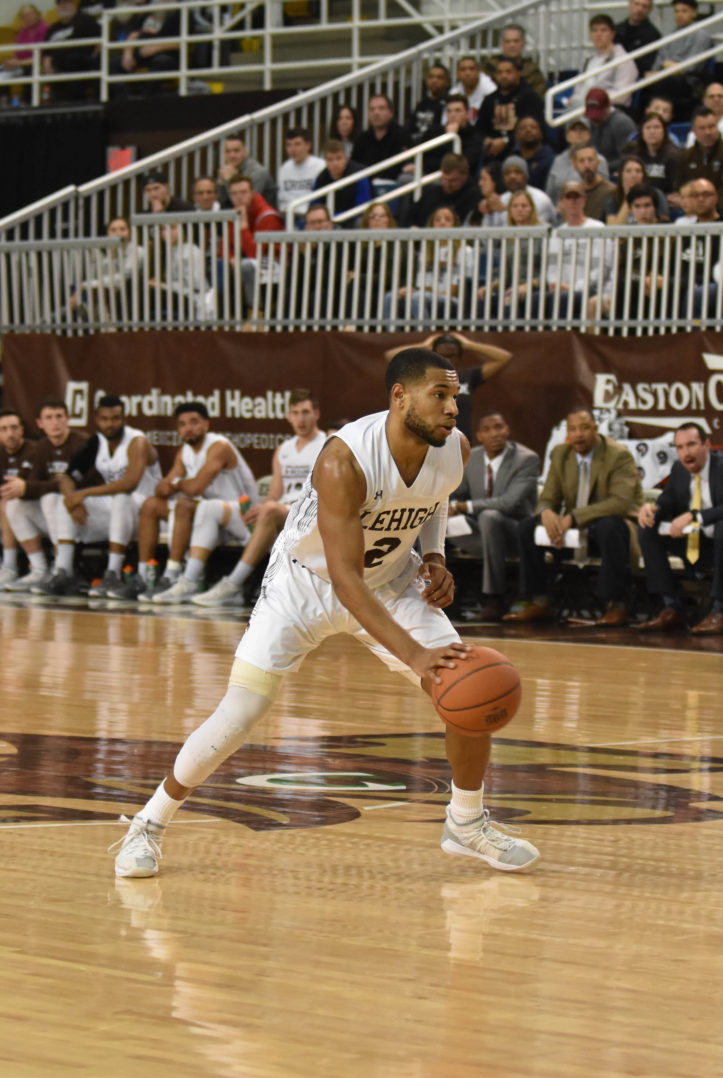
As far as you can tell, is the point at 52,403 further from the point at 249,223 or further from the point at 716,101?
the point at 716,101

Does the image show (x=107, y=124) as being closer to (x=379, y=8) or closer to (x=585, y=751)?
(x=379, y=8)

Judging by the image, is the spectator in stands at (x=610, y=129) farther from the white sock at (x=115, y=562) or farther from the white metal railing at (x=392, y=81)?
the white sock at (x=115, y=562)

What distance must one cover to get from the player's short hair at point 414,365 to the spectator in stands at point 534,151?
10784mm

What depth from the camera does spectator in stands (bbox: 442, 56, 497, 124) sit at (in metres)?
16.3

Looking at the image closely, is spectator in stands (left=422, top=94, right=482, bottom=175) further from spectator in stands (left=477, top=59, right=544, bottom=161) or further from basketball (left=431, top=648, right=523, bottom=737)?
basketball (left=431, top=648, right=523, bottom=737)

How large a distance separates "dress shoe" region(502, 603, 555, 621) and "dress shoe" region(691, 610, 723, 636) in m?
1.27

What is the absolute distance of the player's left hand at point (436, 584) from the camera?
5.06 meters

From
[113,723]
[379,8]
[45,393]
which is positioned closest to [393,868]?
[113,723]

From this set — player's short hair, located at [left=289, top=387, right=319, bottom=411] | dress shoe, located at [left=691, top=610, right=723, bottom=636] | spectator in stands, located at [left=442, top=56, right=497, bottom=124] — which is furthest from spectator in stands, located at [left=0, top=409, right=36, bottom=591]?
dress shoe, located at [left=691, top=610, right=723, bottom=636]

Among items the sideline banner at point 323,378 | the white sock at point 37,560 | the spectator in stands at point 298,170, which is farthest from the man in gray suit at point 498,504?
the spectator in stands at point 298,170

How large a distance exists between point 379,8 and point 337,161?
4.89m

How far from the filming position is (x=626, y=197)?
13.6 meters

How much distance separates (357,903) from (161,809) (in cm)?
77

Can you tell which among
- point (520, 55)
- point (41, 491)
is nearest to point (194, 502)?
point (41, 491)
